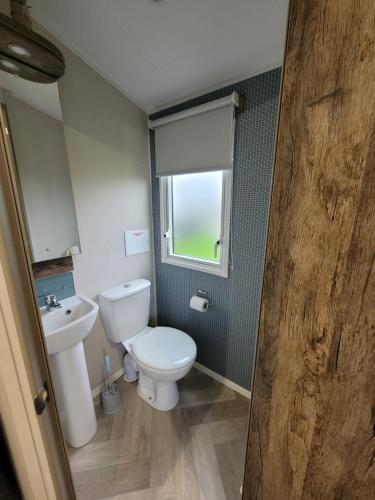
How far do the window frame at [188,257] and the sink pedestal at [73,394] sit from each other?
96 centimetres

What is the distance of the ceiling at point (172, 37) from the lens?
0.93m

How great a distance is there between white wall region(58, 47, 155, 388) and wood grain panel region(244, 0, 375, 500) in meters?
1.26

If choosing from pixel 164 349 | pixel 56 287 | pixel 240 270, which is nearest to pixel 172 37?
pixel 240 270

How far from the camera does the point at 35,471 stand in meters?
0.60

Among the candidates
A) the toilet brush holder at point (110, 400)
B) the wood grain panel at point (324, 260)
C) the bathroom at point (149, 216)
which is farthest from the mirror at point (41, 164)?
the wood grain panel at point (324, 260)

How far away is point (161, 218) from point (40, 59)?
1165mm

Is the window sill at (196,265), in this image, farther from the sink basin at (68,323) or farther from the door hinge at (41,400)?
the door hinge at (41,400)

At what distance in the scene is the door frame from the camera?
1.64 ft

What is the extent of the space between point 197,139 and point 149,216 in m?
0.75

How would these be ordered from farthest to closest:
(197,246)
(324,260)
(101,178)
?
(197,246), (101,178), (324,260)

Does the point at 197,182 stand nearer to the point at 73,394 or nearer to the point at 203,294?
the point at 203,294

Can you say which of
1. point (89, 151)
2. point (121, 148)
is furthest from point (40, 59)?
point (121, 148)

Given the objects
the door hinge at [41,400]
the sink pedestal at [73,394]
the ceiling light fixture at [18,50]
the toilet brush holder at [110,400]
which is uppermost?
the ceiling light fixture at [18,50]

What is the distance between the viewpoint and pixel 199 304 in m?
1.68
